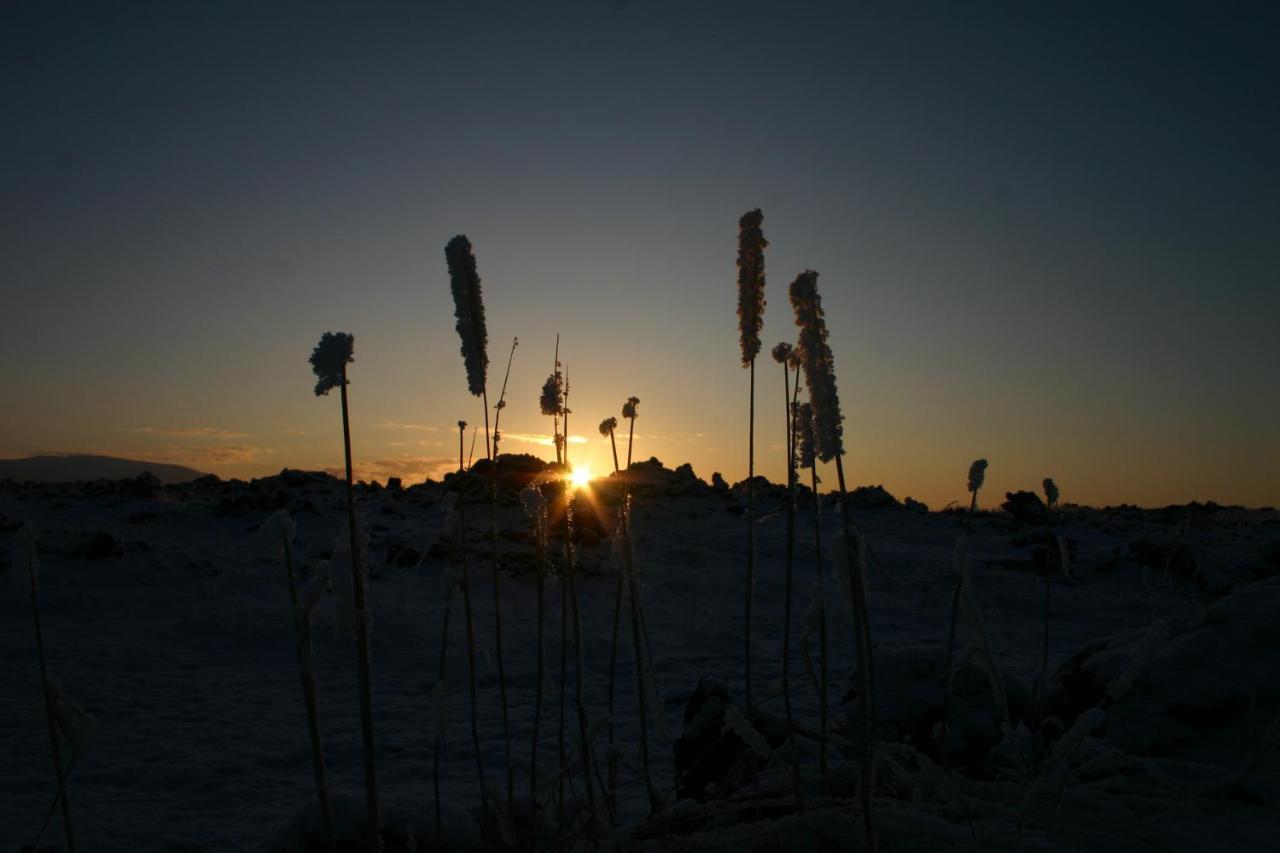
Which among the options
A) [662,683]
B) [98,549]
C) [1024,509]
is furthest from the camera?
[1024,509]

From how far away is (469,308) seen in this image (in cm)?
161

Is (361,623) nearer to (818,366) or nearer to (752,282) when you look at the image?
(818,366)

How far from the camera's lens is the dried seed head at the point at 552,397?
214cm

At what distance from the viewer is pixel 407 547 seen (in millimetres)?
12984

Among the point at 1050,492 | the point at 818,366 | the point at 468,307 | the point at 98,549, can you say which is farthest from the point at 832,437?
the point at 98,549

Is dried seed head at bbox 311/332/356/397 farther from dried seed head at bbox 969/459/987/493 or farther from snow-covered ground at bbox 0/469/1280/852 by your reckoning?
dried seed head at bbox 969/459/987/493

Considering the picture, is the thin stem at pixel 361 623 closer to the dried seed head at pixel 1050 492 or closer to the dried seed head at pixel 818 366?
the dried seed head at pixel 818 366

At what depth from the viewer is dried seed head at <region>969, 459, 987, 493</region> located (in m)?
1.77

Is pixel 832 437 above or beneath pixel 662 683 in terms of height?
above

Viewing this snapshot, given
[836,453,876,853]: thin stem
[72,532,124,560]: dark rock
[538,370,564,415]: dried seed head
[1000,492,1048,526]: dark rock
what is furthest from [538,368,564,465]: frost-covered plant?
[1000,492,1048,526]: dark rock

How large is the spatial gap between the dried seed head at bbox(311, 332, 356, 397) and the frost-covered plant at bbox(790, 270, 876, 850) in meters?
0.62

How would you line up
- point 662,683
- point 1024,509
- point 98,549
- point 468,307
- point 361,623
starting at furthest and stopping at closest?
point 1024,509, point 98,549, point 662,683, point 468,307, point 361,623

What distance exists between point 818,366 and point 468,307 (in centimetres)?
79

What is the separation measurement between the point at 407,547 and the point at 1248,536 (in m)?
17.9
